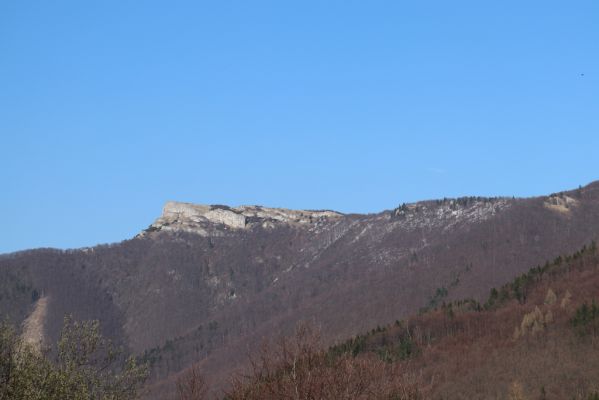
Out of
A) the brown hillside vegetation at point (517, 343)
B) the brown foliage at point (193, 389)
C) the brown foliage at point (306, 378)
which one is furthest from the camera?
the brown hillside vegetation at point (517, 343)

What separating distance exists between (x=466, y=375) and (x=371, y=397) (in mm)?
112769

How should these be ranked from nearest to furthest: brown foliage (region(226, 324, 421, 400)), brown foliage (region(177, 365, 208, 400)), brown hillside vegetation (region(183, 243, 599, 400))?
brown foliage (region(177, 365, 208, 400)) → brown foliage (region(226, 324, 421, 400)) → brown hillside vegetation (region(183, 243, 599, 400))

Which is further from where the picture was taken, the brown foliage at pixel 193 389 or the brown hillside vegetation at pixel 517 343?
the brown hillside vegetation at pixel 517 343

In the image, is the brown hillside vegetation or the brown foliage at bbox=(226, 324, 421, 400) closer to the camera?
the brown foliage at bbox=(226, 324, 421, 400)

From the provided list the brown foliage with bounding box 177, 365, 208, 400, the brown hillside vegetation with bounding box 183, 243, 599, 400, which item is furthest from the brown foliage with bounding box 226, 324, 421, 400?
the brown hillside vegetation with bounding box 183, 243, 599, 400

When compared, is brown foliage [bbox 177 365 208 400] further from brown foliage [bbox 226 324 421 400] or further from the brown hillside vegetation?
the brown hillside vegetation

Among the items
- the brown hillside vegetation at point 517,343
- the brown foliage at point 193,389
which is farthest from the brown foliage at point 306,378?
the brown hillside vegetation at point 517,343

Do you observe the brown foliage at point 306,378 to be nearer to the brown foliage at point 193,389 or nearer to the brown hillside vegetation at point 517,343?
the brown foliage at point 193,389

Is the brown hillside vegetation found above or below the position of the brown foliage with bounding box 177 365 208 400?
below

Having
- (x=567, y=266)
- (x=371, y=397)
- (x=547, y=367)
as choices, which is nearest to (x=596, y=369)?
(x=547, y=367)

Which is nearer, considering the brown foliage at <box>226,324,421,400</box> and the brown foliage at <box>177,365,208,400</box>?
the brown foliage at <box>177,365,208,400</box>

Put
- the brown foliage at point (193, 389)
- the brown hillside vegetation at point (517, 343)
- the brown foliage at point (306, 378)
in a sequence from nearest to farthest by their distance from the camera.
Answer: the brown foliage at point (193, 389) → the brown foliage at point (306, 378) → the brown hillside vegetation at point (517, 343)

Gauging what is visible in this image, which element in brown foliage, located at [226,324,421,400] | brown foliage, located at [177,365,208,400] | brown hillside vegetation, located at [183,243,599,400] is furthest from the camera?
brown hillside vegetation, located at [183,243,599,400]

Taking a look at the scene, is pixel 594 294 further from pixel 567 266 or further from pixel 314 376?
pixel 314 376
